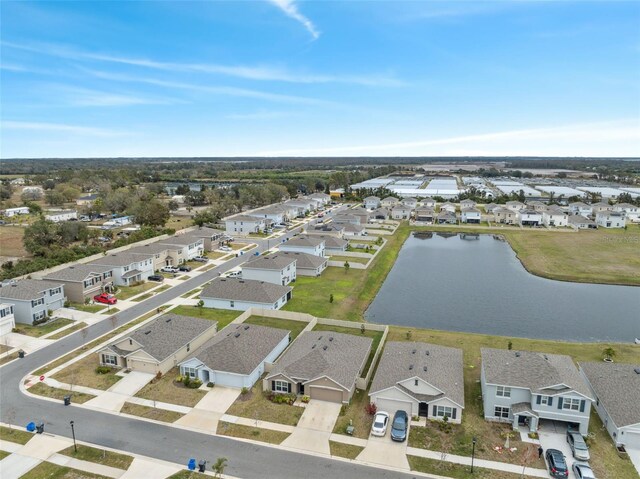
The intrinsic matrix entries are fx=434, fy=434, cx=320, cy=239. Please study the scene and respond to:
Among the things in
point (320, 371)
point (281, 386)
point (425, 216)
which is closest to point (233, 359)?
point (281, 386)

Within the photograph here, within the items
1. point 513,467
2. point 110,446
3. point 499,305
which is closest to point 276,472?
point 110,446

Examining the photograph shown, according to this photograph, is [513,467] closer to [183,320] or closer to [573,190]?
[183,320]

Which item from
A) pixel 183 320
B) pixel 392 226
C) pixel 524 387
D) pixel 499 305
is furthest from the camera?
pixel 392 226

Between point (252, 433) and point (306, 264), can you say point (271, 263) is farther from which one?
point (252, 433)

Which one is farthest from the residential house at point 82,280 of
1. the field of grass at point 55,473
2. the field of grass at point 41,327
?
the field of grass at point 55,473

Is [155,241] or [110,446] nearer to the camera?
[110,446]

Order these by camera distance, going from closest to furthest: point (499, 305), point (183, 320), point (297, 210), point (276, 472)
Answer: point (276, 472) → point (183, 320) → point (499, 305) → point (297, 210)
